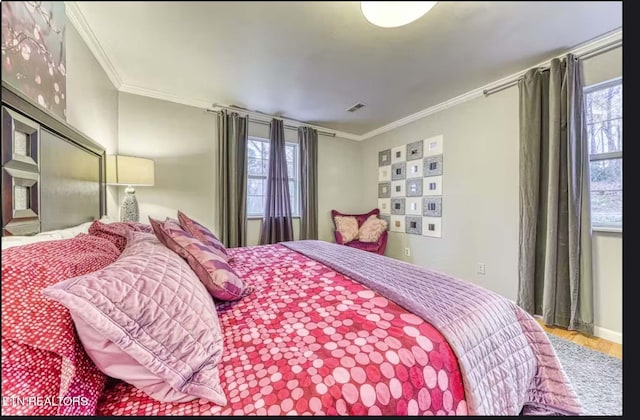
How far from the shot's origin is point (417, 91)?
81cm

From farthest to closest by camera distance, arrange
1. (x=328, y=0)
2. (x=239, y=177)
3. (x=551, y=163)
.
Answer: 1. (x=239, y=177)
2. (x=551, y=163)
3. (x=328, y=0)

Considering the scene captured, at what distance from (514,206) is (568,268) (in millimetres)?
443

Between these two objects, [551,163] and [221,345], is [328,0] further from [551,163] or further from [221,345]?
[551,163]

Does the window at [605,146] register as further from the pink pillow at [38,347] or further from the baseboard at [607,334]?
the pink pillow at [38,347]

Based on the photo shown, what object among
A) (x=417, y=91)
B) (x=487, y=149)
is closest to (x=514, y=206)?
(x=487, y=149)

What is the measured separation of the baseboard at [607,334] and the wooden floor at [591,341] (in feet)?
0.08

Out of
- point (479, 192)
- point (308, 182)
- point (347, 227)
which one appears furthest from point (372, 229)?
point (479, 192)

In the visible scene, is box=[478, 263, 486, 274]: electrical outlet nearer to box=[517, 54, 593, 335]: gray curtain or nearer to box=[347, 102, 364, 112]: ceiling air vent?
box=[517, 54, 593, 335]: gray curtain

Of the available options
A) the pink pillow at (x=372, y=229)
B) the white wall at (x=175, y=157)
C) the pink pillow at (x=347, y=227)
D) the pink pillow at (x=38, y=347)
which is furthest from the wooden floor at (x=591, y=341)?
the white wall at (x=175, y=157)

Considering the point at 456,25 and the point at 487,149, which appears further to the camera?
the point at 487,149

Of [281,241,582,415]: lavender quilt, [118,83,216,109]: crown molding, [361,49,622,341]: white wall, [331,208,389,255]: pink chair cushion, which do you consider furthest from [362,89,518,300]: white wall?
[118,83,216,109]: crown molding

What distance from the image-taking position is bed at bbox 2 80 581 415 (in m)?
0.44

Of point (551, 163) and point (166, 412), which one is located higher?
point (551, 163)

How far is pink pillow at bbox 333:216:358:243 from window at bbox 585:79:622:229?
238cm
